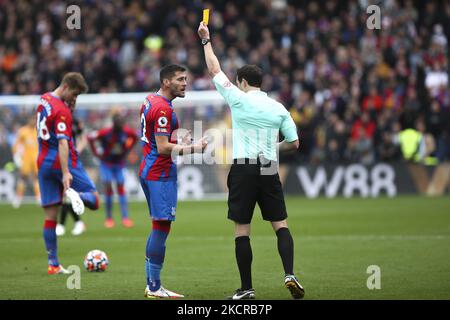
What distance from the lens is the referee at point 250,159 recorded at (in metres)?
9.14

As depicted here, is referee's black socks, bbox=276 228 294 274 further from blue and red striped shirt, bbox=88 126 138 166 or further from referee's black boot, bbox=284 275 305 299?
blue and red striped shirt, bbox=88 126 138 166

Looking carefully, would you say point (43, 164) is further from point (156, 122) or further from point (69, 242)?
point (69, 242)

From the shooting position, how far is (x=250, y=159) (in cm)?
921

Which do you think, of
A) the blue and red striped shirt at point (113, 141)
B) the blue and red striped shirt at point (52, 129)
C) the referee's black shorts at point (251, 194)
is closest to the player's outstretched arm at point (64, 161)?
the blue and red striped shirt at point (52, 129)

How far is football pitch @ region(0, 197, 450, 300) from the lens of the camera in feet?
32.3

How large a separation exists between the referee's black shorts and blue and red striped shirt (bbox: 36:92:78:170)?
9.61ft

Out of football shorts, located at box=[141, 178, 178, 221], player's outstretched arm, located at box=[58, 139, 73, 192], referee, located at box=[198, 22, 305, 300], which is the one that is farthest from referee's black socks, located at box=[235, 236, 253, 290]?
player's outstretched arm, located at box=[58, 139, 73, 192]

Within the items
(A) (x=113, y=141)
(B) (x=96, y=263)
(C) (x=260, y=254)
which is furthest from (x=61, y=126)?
(A) (x=113, y=141)

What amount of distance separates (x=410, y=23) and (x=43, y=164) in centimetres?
1841

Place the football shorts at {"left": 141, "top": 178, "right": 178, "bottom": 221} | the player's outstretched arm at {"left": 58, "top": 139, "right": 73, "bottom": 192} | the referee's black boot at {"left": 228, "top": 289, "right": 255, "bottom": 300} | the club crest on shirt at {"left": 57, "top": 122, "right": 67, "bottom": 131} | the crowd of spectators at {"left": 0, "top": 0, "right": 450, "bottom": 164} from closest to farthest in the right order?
the referee's black boot at {"left": 228, "top": 289, "right": 255, "bottom": 300} → the football shorts at {"left": 141, "top": 178, "right": 178, "bottom": 221} → the player's outstretched arm at {"left": 58, "top": 139, "right": 73, "bottom": 192} → the club crest on shirt at {"left": 57, "top": 122, "right": 67, "bottom": 131} → the crowd of spectators at {"left": 0, "top": 0, "right": 450, "bottom": 164}

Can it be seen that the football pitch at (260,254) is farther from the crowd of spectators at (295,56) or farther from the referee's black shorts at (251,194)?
the crowd of spectators at (295,56)

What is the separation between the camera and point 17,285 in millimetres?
10305

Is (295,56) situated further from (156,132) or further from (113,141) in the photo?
(156,132)
